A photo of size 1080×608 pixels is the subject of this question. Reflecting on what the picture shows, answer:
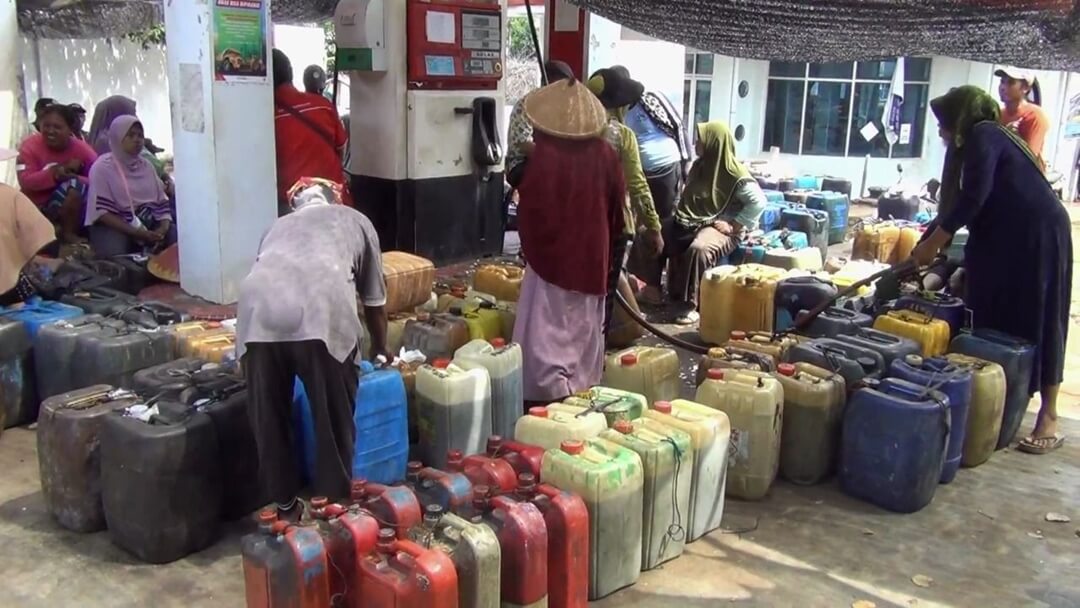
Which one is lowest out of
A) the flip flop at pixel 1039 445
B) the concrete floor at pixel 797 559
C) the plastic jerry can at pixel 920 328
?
the concrete floor at pixel 797 559

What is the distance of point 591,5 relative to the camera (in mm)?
6762

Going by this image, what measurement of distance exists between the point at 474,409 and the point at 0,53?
832 cm

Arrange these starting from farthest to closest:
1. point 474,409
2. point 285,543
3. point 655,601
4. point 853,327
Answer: point 853,327, point 474,409, point 655,601, point 285,543

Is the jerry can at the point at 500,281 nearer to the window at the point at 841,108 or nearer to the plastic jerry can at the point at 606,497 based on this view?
the plastic jerry can at the point at 606,497

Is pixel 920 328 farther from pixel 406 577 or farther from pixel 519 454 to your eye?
pixel 406 577

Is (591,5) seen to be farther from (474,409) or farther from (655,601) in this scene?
(655,601)

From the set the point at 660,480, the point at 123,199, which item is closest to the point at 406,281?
the point at 660,480

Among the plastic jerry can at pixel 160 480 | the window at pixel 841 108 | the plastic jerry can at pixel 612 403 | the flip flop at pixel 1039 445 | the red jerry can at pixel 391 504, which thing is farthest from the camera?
the window at pixel 841 108

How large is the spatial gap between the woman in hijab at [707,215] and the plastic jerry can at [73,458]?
4738mm

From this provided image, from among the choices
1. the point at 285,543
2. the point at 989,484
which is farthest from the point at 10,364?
the point at 989,484

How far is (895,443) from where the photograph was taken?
4.31 m

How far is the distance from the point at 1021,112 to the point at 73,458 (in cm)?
754

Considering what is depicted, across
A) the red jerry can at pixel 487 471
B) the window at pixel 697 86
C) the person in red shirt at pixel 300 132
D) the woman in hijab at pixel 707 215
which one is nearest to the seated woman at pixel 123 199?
the person in red shirt at pixel 300 132

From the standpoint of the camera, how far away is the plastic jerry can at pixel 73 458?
12.6 feet
